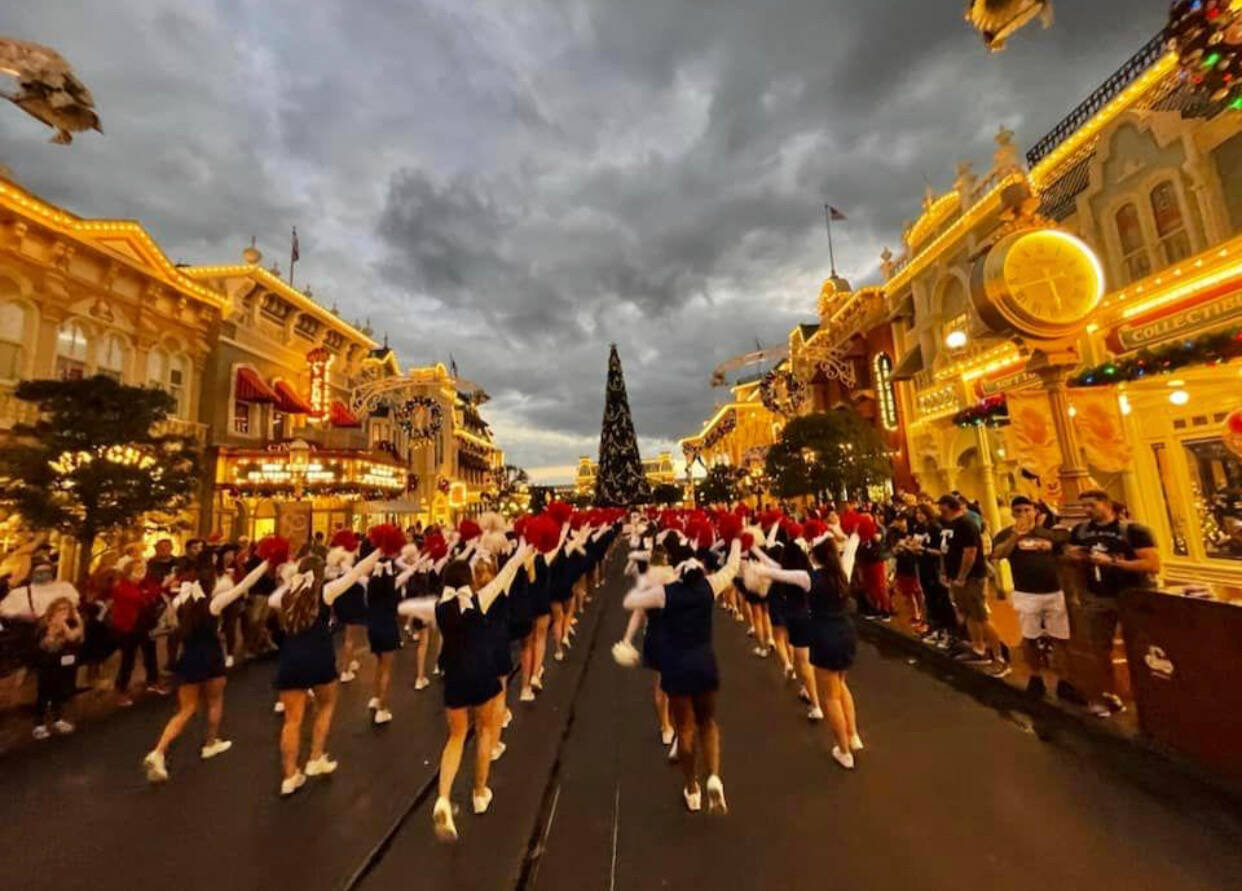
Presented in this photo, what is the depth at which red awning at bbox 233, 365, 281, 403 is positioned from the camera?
18719 mm

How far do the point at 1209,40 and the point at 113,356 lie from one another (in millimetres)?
21761

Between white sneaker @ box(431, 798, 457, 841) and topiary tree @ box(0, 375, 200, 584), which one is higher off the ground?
topiary tree @ box(0, 375, 200, 584)

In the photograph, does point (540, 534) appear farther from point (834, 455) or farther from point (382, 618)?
point (834, 455)

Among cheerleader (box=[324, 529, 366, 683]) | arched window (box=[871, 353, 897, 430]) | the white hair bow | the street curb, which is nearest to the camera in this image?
the street curb

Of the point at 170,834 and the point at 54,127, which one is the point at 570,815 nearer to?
the point at 170,834

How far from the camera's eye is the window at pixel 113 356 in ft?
47.8

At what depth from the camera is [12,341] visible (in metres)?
12.3

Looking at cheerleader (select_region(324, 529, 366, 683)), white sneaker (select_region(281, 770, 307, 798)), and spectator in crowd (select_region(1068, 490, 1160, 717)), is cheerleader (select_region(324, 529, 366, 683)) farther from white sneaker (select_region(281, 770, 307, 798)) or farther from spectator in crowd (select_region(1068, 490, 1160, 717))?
spectator in crowd (select_region(1068, 490, 1160, 717))

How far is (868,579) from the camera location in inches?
424

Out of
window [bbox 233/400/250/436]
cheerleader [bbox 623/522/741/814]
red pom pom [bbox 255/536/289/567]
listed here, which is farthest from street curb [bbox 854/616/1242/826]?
window [bbox 233/400/250/436]

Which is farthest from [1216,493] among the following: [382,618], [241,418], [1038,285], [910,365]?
[241,418]

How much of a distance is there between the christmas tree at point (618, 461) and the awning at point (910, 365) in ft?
34.5

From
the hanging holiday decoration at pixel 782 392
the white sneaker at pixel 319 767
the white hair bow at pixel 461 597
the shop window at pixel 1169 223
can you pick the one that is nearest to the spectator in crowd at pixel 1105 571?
the white hair bow at pixel 461 597

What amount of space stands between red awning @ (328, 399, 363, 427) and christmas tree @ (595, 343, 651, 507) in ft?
41.1
